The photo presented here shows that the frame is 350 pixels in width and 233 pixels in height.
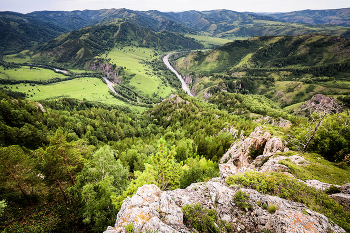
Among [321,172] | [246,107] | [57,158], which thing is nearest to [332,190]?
[321,172]

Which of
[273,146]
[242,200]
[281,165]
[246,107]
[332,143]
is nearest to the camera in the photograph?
[242,200]

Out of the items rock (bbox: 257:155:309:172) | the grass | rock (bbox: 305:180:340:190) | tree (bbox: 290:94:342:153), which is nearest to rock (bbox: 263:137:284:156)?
tree (bbox: 290:94:342:153)

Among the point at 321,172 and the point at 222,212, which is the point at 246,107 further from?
the point at 222,212

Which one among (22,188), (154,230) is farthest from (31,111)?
(154,230)

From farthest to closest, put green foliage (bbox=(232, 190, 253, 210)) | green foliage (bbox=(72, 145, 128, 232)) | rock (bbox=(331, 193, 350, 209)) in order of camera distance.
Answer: green foliage (bbox=(72, 145, 128, 232)) < green foliage (bbox=(232, 190, 253, 210)) < rock (bbox=(331, 193, 350, 209))

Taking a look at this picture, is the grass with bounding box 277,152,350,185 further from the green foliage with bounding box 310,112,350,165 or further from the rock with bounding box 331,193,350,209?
the green foliage with bounding box 310,112,350,165

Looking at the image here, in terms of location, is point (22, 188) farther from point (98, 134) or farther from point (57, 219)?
point (98, 134)

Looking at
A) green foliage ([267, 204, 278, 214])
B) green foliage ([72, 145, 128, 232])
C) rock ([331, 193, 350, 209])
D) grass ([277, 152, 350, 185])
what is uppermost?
rock ([331, 193, 350, 209])
